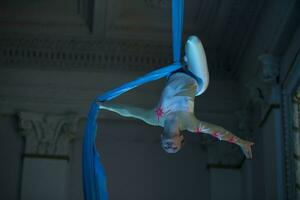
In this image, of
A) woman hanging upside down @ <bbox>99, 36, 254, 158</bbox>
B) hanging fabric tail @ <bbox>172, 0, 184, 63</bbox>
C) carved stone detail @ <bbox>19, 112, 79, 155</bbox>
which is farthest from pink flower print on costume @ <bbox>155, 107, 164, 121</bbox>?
carved stone detail @ <bbox>19, 112, 79, 155</bbox>

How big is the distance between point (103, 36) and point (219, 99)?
1.31 meters

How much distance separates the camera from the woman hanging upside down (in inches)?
305

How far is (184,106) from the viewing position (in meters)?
7.82

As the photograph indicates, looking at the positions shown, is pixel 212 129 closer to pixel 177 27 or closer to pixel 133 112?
pixel 133 112

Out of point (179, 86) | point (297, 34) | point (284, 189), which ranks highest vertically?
point (297, 34)

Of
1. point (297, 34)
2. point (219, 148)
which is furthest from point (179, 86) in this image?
point (219, 148)

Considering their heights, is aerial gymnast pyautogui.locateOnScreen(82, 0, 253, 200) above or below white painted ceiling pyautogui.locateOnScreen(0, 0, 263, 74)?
below

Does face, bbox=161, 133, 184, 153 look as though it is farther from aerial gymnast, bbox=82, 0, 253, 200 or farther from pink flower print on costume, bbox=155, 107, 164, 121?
pink flower print on costume, bbox=155, 107, 164, 121

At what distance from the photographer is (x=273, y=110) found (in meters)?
9.35

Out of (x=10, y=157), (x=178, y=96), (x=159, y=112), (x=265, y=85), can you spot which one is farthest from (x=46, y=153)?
(x=178, y=96)

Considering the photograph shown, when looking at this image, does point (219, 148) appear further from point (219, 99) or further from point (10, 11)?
point (10, 11)

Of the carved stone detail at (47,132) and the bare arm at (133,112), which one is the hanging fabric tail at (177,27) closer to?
the bare arm at (133,112)

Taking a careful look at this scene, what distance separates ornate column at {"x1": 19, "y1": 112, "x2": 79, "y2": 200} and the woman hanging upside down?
2423 mm

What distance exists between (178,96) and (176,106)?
0.08 meters
